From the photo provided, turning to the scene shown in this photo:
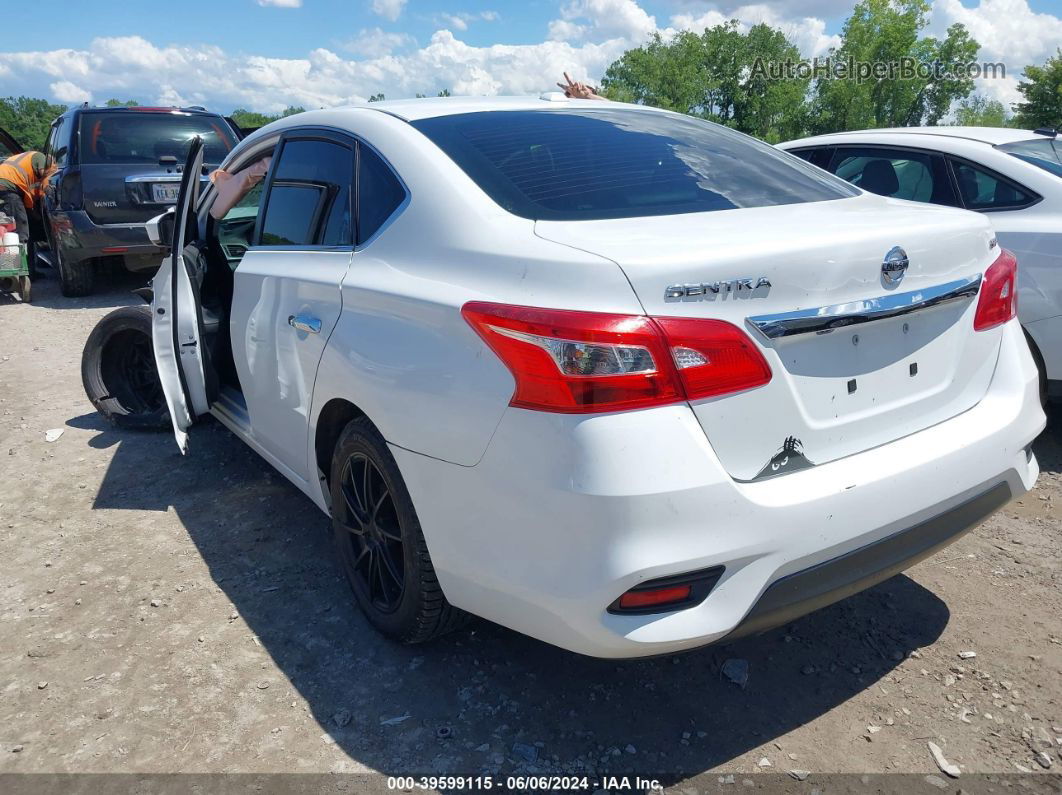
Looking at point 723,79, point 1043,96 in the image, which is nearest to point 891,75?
point 1043,96

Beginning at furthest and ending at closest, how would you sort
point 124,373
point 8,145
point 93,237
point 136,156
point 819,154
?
point 8,145
point 136,156
point 93,237
point 819,154
point 124,373

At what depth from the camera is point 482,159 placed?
2.52 meters

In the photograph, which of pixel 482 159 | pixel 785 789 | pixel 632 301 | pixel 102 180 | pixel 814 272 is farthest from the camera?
pixel 102 180

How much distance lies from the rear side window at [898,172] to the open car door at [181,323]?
3.80m

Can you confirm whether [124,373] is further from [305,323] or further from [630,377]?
[630,377]

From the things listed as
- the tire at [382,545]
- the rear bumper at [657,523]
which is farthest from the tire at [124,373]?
the rear bumper at [657,523]

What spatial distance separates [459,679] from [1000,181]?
151 inches

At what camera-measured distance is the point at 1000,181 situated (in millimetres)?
4414

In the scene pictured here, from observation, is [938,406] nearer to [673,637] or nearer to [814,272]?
[814,272]

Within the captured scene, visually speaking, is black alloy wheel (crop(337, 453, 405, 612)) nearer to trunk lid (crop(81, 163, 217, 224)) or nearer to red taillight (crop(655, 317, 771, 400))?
red taillight (crop(655, 317, 771, 400))

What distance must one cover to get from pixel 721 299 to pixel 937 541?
97cm

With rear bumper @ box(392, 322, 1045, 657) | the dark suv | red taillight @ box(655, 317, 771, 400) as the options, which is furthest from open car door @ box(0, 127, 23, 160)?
red taillight @ box(655, 317, 771, 400)

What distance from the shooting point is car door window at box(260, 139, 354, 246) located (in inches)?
114

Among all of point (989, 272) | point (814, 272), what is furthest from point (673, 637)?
point (989, 272)
